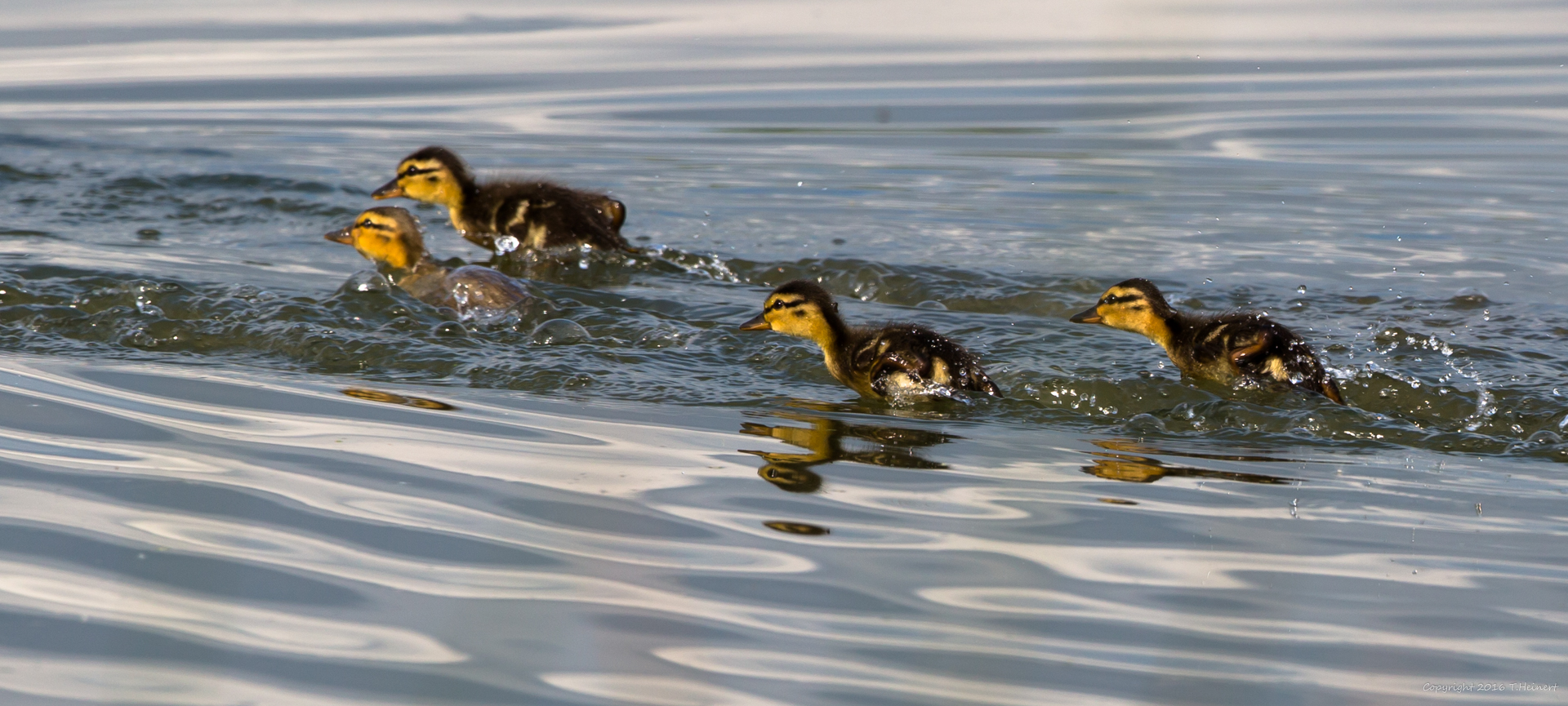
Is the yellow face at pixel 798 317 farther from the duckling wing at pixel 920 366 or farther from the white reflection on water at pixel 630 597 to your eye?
the white reflection on water at pixel 630 597

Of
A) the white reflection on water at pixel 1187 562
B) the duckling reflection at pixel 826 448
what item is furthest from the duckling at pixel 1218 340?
the white reflection on water at pixel 1187 562

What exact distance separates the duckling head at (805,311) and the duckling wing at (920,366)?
0.23m

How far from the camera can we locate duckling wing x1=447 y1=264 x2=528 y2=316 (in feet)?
16.0

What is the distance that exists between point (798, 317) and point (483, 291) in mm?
1068

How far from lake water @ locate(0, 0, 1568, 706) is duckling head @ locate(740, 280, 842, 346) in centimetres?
14

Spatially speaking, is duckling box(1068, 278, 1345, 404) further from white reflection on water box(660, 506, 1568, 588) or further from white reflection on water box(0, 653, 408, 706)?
white reflection on water box(0, 653, 408, 706)

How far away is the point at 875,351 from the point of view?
4.22 meters

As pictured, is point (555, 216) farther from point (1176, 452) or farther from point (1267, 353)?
point (1176, 452)

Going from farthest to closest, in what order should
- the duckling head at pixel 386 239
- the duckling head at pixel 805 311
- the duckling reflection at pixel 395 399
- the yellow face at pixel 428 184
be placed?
the yellow face at pixel 428 184, the duckling head at pixel 386 239, the duckling head at pixel 805 311, the duckling reflection at pixel 395 399

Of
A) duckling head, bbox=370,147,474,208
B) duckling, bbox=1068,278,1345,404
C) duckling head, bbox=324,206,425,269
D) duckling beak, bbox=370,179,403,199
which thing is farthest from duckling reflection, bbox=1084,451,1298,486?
duckling beak, bbox=370,179,403,199

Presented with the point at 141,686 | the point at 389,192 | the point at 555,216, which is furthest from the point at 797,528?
the point at 389,192

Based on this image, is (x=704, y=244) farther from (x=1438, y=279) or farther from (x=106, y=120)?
(x=106, y=120)

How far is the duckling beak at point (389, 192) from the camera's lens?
22.0 feet

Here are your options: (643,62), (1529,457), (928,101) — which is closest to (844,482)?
(1529,457)
